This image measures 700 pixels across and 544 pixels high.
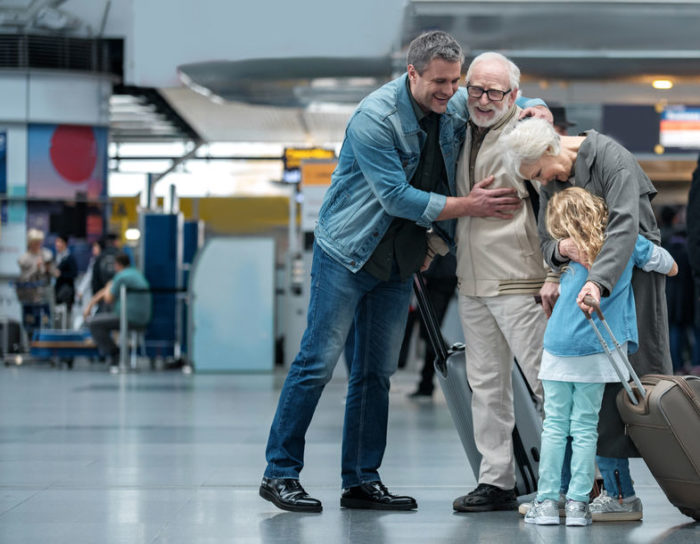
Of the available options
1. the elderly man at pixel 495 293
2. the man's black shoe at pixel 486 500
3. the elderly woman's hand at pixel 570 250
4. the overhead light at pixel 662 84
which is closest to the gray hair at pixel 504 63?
the elderly man at pixel 495 293

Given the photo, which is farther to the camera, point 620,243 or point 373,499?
point 373,499

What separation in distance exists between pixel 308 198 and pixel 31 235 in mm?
5837

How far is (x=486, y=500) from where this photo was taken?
4.23 meters

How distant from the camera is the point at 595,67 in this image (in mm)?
10602

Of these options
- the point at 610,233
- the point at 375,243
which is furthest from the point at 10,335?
the point at 610,233

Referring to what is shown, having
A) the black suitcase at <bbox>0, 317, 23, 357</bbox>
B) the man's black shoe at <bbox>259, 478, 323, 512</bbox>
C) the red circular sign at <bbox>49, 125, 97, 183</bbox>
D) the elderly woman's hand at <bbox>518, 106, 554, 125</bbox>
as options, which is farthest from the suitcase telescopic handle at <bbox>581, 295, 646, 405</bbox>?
the red circular sign at <bbox>49, 125, 97, 183</bbox>

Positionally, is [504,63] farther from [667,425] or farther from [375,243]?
[667,425]

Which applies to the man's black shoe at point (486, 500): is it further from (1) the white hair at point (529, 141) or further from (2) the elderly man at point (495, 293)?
(1) the white hair at point (529, 141)

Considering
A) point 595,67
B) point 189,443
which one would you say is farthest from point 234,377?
point 189,443

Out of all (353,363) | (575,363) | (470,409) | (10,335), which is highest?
(575,363)

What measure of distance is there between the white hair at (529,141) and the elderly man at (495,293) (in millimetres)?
178

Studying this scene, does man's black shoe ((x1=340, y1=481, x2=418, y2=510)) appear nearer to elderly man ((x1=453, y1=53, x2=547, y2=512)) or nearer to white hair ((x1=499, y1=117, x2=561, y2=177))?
elderly man ((x1=453, y1=53, x2=547, y2=512))

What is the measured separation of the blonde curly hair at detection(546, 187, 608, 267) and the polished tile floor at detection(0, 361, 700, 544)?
0.96 m

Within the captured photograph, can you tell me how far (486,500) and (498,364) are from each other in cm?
50
